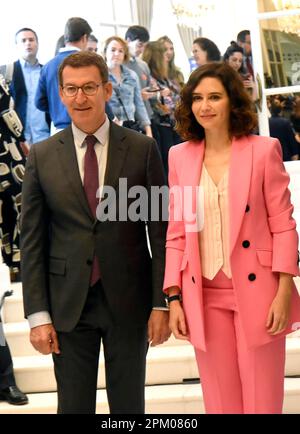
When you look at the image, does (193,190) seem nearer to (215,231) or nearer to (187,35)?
(215,231)

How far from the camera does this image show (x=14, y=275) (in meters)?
6.25

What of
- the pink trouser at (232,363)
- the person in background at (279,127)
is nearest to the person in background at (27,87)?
the person in background at (279,127)

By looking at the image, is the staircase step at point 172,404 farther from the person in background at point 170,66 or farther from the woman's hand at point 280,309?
the person in background at point 170,66

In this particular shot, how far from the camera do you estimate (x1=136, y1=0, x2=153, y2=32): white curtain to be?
10.9m

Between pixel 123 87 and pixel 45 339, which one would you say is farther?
pixel 123 87

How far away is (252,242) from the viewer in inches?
118

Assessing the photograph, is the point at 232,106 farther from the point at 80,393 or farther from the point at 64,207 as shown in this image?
the point at 80,393

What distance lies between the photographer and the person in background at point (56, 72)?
6.14 meters

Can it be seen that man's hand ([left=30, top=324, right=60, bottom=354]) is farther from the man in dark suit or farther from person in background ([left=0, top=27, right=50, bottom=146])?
person in background ([left=0, top=27, right=50, bottom=146])

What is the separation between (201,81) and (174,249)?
1.90 ft

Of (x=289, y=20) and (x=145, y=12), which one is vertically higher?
(x=145, y=12)

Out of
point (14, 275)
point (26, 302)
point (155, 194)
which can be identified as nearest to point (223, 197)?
point (155, 194)

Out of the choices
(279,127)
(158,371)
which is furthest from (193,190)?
(279,127)

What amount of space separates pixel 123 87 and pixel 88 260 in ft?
15.3
